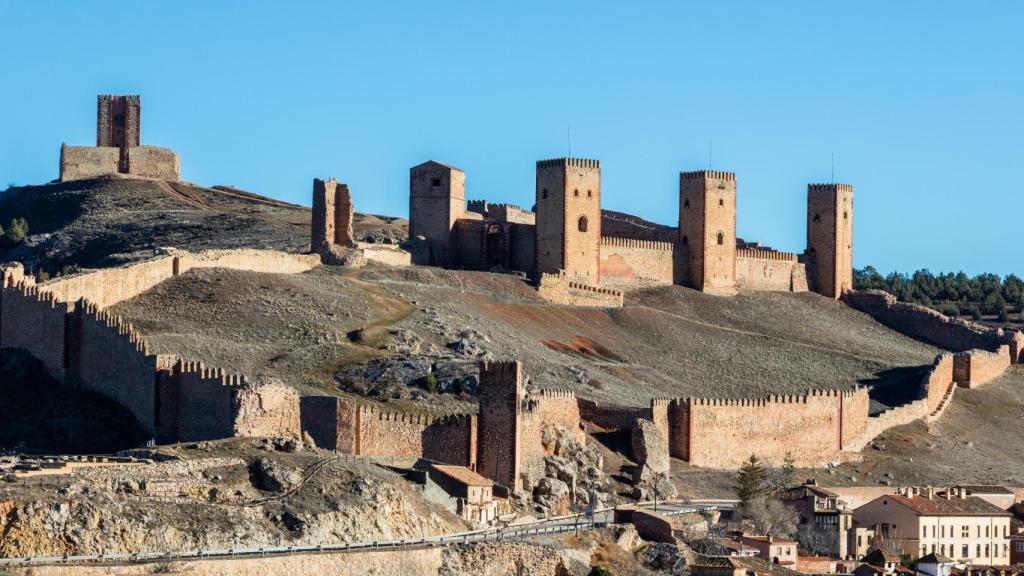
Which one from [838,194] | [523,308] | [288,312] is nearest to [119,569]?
[288,312]

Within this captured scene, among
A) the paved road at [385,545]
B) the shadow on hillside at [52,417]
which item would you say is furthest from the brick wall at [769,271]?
the shadow on hillside at [52,417]

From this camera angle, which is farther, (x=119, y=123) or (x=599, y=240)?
(x=119, y=123)

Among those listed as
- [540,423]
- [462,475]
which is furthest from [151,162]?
[462,475]

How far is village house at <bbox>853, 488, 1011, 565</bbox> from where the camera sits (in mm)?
69500

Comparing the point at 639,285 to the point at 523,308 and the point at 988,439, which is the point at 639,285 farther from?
the point at 988,439

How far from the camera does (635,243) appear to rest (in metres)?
104

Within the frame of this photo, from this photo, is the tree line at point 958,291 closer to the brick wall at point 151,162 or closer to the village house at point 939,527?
the brick wall at point 151,162

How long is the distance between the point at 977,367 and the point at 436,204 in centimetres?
2242

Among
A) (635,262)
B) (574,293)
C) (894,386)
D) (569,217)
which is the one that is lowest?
(894,386)

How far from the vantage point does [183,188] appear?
12425 centimetres

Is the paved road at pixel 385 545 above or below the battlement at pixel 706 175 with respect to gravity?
below

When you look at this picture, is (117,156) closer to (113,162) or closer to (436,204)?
(113,162)

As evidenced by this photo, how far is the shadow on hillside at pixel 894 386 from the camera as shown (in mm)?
89125

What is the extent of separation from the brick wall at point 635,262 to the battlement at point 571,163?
3531 mm
